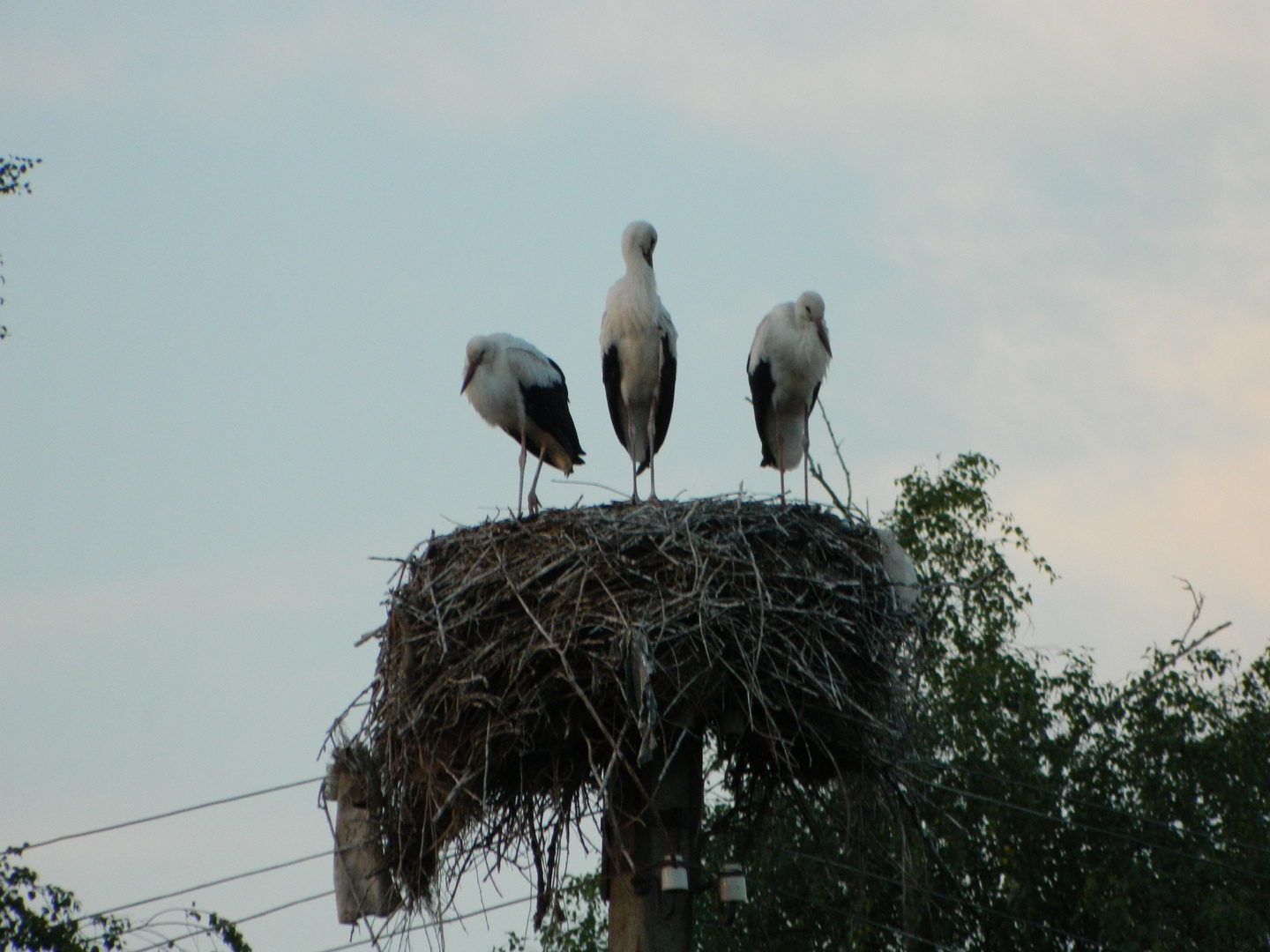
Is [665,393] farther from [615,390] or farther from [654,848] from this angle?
[654,848]

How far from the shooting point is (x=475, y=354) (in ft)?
31.5

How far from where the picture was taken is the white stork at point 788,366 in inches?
360

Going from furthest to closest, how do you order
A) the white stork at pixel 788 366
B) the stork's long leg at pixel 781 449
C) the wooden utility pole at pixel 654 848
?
the stork's long leg at pixel 781 449 < the white stork at pixel 788 366 < the wooden utility pole at pixel 654 848

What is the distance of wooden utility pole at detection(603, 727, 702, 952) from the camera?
5.86 meters

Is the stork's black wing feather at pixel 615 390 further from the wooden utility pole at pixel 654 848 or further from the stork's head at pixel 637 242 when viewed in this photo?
the wooden utility pole at pixel 654 848

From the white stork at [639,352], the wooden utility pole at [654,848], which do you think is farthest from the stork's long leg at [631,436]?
the wooden utility pole at [654,848]

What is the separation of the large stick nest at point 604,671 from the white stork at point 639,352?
7.85 ft

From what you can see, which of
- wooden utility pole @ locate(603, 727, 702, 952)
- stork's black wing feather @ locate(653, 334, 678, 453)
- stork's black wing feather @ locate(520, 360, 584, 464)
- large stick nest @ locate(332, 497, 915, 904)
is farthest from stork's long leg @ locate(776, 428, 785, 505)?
wooden utility pole @ locate(603, 727, 702, 952)

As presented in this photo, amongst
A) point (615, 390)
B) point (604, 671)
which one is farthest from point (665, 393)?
point (604, 671)

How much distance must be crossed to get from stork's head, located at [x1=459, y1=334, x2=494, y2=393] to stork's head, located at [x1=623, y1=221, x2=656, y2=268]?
999 mm

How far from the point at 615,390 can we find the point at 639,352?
0.34 metres

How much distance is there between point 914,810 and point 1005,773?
555cm

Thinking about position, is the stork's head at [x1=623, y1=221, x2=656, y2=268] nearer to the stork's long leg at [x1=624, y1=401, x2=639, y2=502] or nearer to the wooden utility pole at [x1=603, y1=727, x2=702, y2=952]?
the stork's long leg at [x1=624, y1=401, x2=639, y2=502]

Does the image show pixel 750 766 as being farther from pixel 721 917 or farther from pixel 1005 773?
pixel 1005 773
